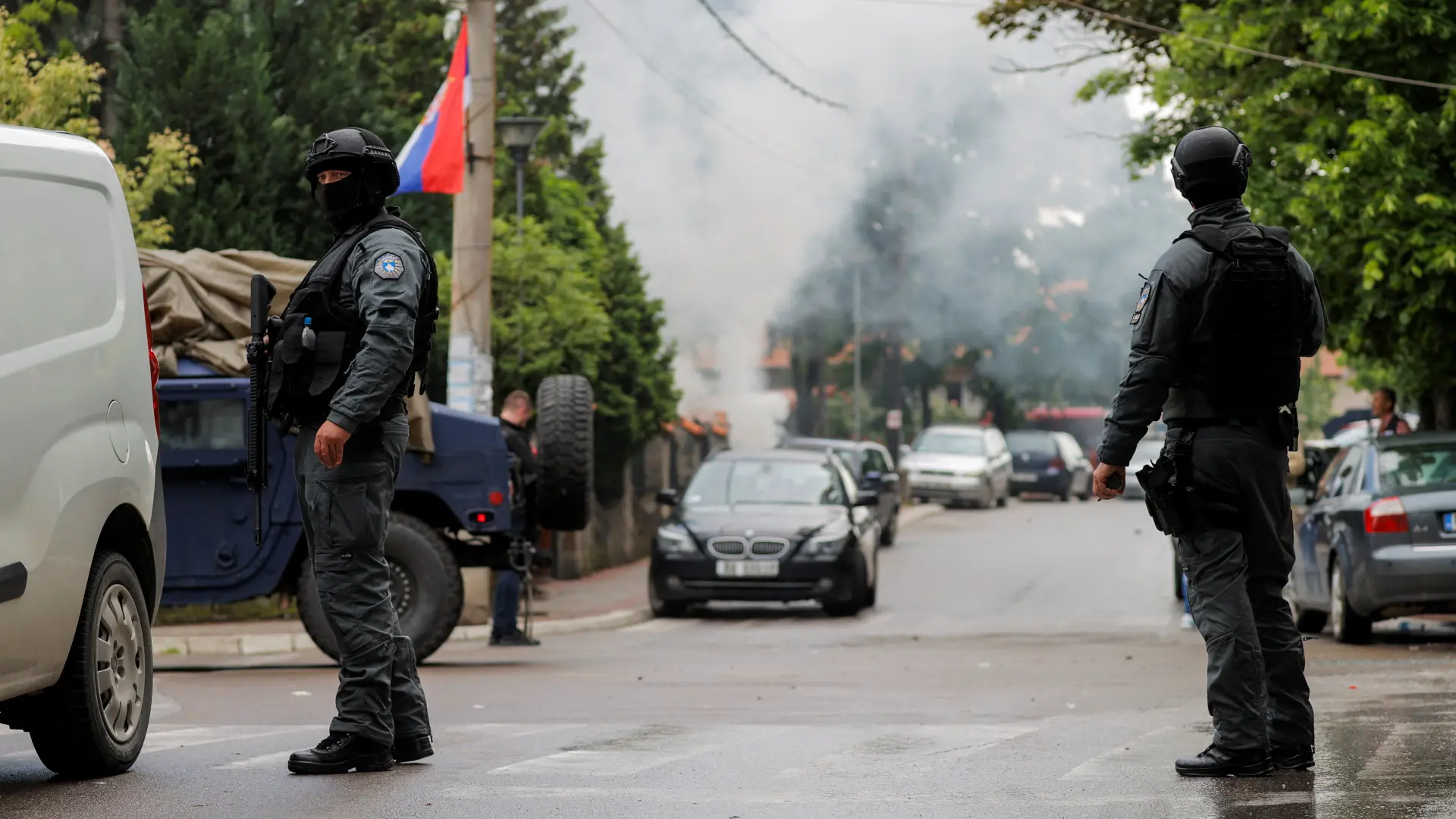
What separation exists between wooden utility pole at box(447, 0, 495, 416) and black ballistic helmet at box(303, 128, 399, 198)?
34.3 ft

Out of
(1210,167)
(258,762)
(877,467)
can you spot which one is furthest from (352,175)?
(877,467)

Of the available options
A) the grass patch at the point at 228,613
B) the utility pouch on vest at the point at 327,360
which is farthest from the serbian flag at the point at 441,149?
the utility pouch on vest at the point at 327,360

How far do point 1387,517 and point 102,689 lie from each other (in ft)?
31.2

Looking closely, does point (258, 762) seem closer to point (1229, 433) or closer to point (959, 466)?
point (1229, 433)

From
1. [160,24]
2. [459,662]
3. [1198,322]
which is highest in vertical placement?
[160,24]

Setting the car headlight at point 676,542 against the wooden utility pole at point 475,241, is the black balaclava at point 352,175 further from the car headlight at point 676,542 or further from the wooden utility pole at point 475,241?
the car headlight at point 676,542

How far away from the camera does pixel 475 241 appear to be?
17.8m

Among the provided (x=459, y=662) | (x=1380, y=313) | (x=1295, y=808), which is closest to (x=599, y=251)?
(x=1380, y=313)

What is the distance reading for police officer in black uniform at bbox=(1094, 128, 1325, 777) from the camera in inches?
254

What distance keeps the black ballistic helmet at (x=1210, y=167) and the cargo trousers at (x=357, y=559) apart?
7.98 feet

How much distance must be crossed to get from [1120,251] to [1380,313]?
1870 inches

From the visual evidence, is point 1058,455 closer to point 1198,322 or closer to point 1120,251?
point 1120,251

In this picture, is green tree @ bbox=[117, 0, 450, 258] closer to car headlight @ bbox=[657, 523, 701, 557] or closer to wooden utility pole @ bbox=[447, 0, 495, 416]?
wooden utility pole @ bbox=[447, 0, 495, 416]

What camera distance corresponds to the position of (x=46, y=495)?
6.25m
